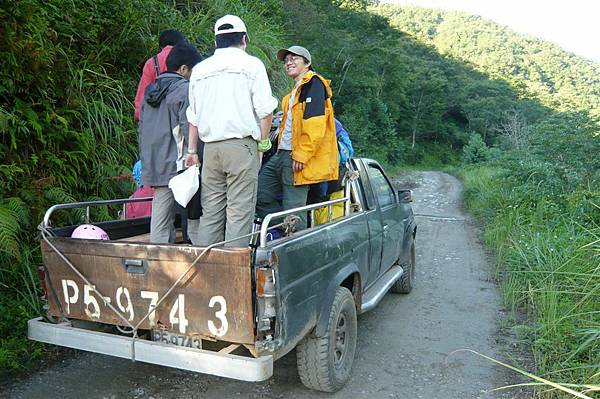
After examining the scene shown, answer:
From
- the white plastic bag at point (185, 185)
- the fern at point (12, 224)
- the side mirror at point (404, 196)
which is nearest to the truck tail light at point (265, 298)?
the white plastic bag at point (185, 185)

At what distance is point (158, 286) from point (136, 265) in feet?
0.61

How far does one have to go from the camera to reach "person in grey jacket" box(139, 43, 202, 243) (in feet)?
12.0

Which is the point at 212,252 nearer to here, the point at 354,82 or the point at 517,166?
the point at 517,166

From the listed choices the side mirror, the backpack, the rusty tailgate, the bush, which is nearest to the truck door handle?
the rusty tailgate

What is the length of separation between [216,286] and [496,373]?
2533mm

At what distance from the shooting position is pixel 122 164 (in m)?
5.81

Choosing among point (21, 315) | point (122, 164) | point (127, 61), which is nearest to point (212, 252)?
point (21, 315)

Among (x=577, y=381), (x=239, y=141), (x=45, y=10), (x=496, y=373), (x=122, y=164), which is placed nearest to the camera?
(x=239, y=141)

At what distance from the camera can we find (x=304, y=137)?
4.01m

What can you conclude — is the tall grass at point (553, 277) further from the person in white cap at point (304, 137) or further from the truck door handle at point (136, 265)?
the truck door handle at point (136, 265)

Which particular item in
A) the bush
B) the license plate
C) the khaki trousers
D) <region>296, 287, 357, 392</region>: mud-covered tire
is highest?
the khaki trousers

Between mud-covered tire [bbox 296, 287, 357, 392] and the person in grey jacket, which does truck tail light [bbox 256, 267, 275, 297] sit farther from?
the person in grey jacket

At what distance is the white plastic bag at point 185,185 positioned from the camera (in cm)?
338

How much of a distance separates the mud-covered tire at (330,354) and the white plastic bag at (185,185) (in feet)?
4.00
